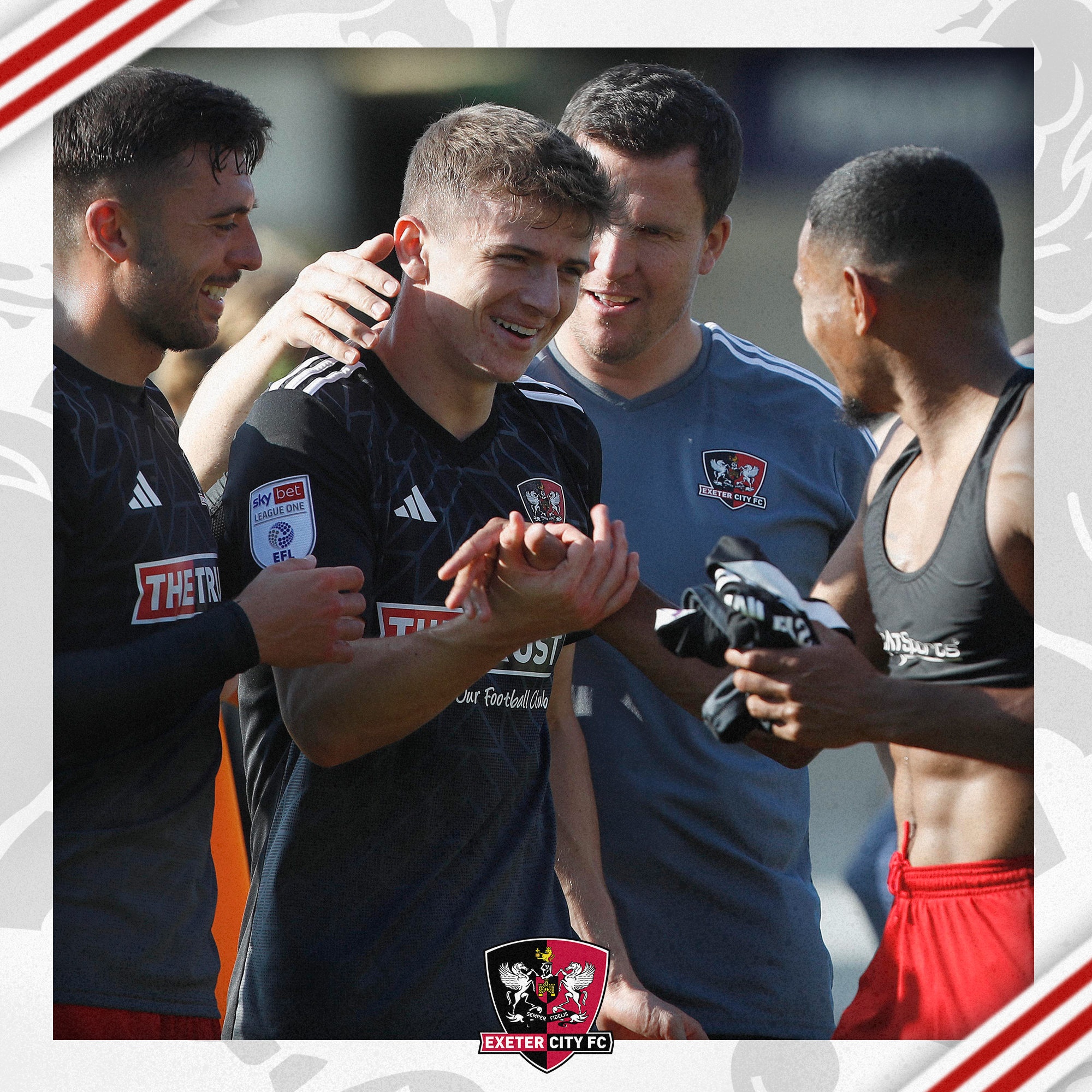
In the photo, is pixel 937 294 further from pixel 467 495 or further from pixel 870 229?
pixel 467 495

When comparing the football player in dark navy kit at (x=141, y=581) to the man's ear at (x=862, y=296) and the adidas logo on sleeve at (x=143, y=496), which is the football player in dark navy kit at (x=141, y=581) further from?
the man's ear at (x=862, y=296)

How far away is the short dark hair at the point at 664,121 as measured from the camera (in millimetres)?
2232

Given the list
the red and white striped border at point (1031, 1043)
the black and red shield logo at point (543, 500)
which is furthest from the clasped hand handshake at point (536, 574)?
the red and white striped border at point (1031, 1043)

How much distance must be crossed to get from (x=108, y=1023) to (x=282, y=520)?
2.75 feet

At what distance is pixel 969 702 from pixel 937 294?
2.19 feet

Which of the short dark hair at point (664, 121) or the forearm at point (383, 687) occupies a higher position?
the short dark hair at point (664, 121)

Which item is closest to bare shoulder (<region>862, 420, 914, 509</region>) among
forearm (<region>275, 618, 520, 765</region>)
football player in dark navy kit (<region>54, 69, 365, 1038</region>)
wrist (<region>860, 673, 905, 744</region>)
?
wrist (<region>860, 673, 905, 744</region>)

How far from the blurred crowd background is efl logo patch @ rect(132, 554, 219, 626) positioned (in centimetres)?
35

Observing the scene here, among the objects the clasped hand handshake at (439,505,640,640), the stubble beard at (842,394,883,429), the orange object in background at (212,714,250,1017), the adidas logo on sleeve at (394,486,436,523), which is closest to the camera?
the clasped hand handshake at (439,505,640,640)

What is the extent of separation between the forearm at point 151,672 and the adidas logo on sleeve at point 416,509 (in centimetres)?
30

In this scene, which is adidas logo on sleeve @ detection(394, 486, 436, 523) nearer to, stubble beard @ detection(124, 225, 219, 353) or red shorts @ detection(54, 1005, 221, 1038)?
stubble beard @ detection(124, 225, 219, 353)

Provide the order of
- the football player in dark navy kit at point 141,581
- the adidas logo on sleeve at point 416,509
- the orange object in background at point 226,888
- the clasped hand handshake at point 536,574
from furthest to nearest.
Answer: the orange object in background at point 226,888, the adidas logo on sleeve at point 416,509, the football player in dark navy kit at point 141,581, the clasped hand handshake at point 536,574

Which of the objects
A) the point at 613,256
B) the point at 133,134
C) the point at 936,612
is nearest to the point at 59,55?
the point at 133,134

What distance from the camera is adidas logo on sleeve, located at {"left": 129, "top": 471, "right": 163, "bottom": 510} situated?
197 centimetres
